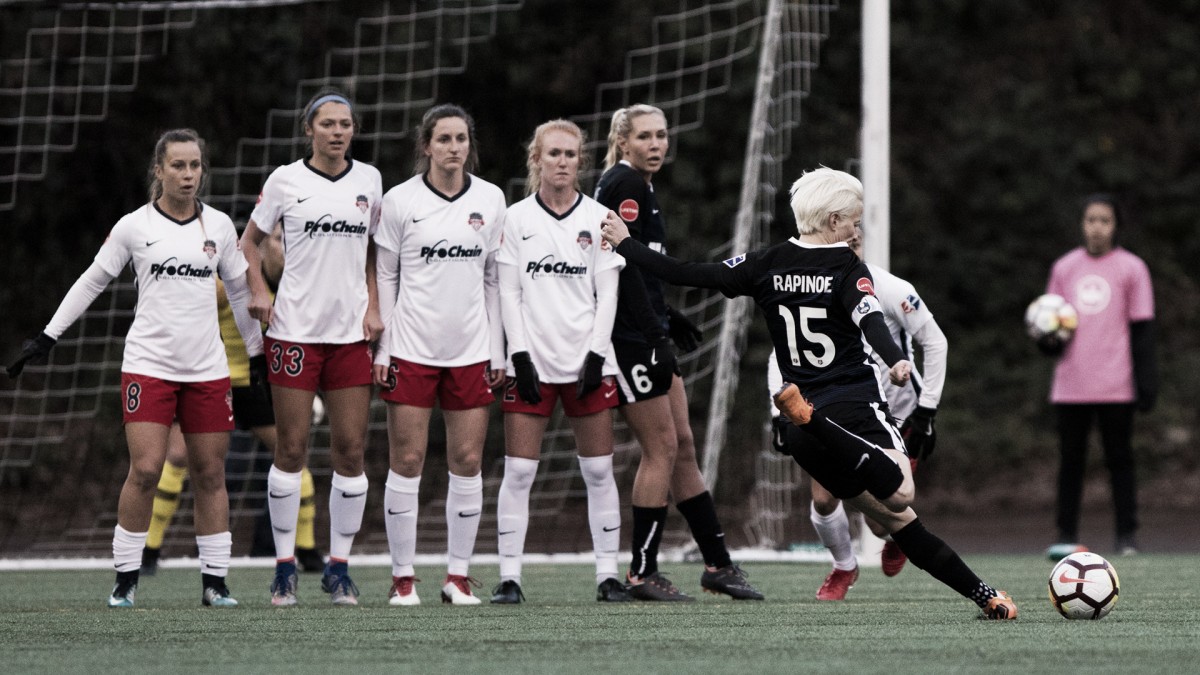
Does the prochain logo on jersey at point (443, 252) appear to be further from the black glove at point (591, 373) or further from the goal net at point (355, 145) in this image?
the goal net at point (355, 145)

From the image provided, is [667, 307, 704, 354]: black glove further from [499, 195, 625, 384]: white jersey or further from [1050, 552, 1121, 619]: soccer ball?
[1050, 552, 1121, 619]: soccer ball

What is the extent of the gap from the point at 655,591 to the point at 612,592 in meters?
0.16

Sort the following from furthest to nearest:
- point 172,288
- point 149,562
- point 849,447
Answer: point 149,562 < point 172,288 < point 849,447

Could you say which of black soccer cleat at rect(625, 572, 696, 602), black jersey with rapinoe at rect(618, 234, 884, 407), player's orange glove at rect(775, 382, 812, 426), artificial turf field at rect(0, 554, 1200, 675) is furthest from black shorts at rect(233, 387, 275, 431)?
player's orange glove at rect(775, 382, 812, 426)

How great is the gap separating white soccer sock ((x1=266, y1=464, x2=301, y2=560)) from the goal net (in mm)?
4477

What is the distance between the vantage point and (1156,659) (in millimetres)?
4258

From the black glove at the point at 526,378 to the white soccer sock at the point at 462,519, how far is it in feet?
1.17

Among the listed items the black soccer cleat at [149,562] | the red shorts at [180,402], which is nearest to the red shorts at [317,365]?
the red shorts at [180,402]

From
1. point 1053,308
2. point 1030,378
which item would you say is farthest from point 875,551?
point 1030,378

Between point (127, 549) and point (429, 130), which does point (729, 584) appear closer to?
point (429, 130)

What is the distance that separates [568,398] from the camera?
6.41 m

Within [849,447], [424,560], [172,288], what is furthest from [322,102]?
[424,560]

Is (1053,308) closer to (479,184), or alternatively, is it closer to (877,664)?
(479,184)

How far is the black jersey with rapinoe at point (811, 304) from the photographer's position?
5.38 meters
